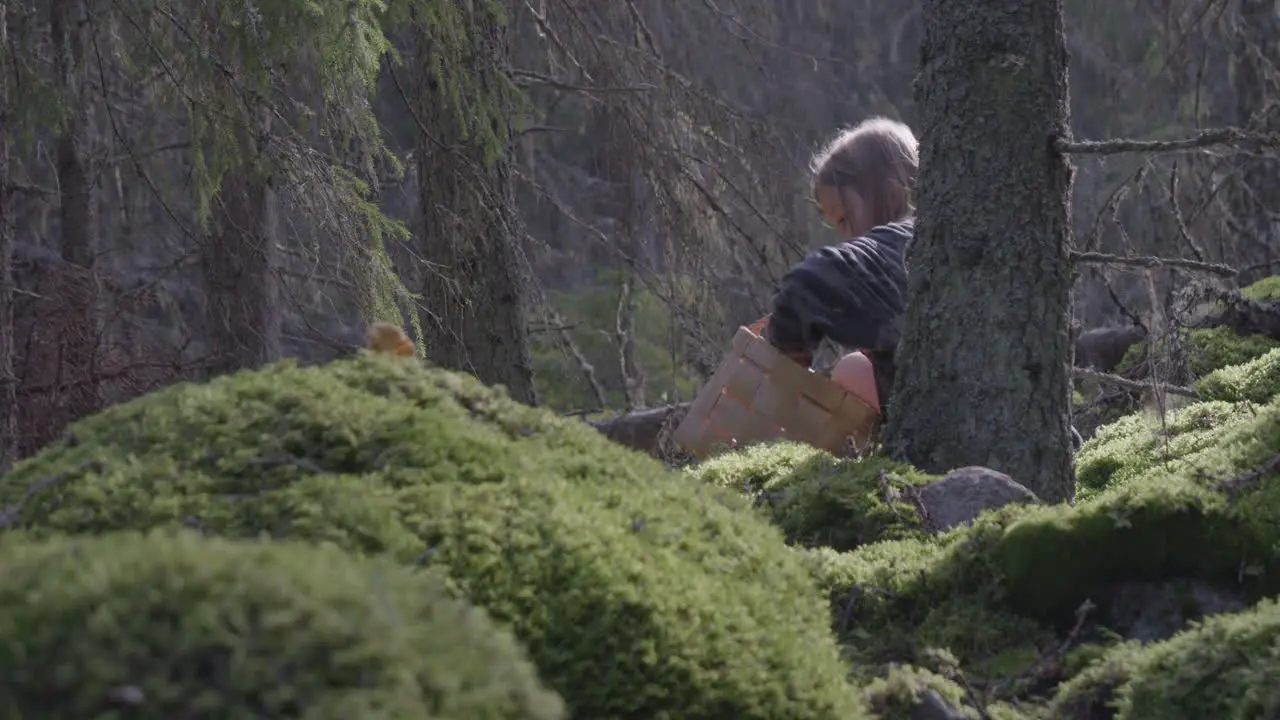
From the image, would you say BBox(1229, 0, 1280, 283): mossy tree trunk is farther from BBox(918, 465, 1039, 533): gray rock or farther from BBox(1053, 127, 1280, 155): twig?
BBox(918, 465, 1039, 533): gray rock

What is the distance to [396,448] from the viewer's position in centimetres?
226

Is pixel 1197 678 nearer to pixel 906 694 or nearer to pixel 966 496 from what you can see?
pixel 906 694

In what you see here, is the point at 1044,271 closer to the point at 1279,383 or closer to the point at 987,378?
the point at 987,378

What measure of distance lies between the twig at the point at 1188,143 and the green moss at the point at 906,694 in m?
1.96

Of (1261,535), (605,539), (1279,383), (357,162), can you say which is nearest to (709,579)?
(605,539)

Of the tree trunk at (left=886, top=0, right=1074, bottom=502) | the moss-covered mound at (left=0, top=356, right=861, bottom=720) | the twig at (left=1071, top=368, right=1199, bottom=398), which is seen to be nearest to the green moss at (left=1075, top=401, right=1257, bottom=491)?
the twig at (left=1071, top=368, right=1199, bottom=398)

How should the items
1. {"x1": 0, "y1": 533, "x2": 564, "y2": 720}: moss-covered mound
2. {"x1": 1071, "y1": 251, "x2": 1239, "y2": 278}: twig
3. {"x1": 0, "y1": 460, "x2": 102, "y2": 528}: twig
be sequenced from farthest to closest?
{"x1": 1071, "y1": 251, "x2": 1239, "y2": 278}: twig
{"x1": 0, "y1": 460, "x2": 102, "y2": 528}: twig
{"x1": 0, "y1": 533, "x2": 564, "y2": 720}: moss-covered mound

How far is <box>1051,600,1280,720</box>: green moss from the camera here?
2.34m

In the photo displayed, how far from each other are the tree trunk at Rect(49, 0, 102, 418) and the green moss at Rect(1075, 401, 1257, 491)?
169 inches

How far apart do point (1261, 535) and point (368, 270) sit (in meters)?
3.64

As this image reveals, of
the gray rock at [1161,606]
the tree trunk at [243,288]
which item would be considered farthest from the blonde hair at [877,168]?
the tree trunk at [243,288]

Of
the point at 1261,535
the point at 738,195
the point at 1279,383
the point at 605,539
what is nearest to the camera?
the point at 605,539

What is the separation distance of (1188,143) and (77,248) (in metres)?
7.13

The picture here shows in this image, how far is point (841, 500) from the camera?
3.88m
